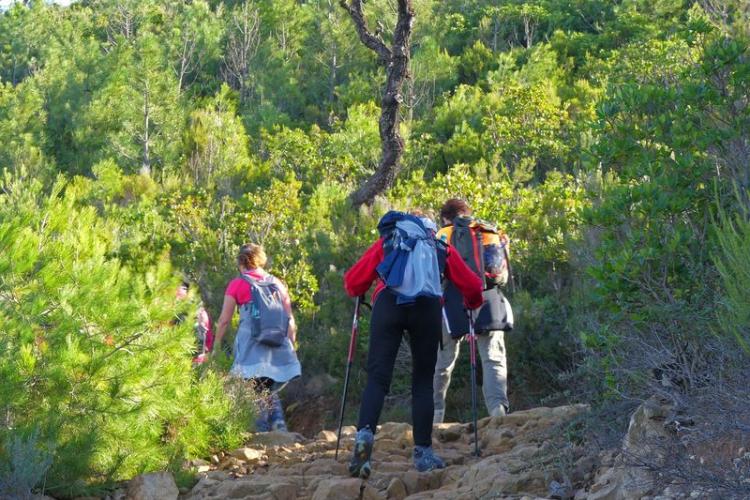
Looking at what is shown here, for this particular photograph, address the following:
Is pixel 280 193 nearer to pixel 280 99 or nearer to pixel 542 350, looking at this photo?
pixel 542 350

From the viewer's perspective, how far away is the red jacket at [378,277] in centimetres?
627

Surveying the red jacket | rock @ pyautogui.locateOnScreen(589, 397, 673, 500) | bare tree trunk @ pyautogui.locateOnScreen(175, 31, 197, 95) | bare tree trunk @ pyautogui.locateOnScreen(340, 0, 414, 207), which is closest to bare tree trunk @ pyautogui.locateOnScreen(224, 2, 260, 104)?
bare tree trunk @ pyautogui.locateOnScreen(175, 31, 197, 95)

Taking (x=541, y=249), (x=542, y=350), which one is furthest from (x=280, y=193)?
(x=542, y=350)

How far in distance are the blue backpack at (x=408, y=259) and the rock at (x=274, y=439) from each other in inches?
91.2

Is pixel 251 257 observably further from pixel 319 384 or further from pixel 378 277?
pixel 319 384

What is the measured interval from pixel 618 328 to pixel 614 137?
137 cm

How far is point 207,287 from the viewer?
1405cm

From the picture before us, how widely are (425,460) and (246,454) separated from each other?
1.69 m

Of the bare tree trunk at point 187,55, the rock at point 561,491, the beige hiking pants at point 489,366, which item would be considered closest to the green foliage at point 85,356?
the beige hiking pants at point 489,366

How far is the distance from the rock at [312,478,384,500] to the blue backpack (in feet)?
3.38

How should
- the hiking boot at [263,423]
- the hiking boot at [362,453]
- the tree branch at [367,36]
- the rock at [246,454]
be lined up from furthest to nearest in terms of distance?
the tree branch at [367,36], the hiking boot at [263,423], the rock at [246,454], the hiking boot at [362,453]

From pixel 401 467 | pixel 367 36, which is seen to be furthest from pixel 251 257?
pixel 367 36

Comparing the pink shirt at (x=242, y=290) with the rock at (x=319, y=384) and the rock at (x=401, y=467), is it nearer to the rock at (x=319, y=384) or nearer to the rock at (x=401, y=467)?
the rock at (x=401, y=467)

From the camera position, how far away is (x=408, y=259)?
614 centimetres
